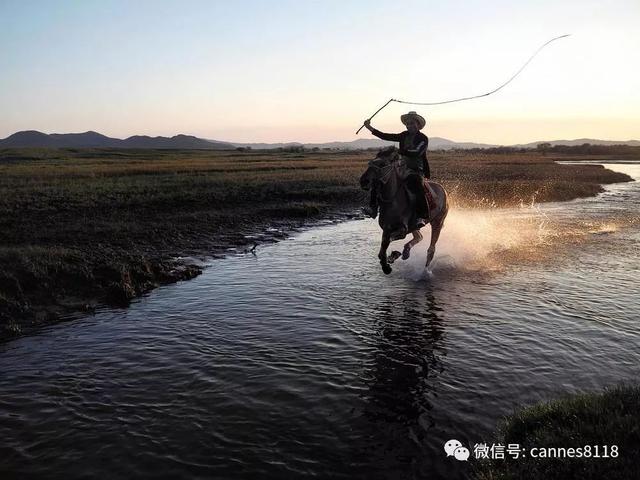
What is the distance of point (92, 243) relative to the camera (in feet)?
64.6

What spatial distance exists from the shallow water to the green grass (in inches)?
19.4

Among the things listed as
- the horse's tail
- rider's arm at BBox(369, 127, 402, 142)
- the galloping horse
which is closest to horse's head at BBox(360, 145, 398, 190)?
the galloping horse

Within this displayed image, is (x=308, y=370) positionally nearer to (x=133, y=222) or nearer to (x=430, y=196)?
(x=430, y=196)

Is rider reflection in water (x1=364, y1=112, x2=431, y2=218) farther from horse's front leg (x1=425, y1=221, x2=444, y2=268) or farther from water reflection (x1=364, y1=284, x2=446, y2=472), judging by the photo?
water reflection (x1=364, y1=284, x2=446, y2=472)

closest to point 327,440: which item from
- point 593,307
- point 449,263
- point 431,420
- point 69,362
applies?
point 431,420

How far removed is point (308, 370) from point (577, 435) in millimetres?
4598

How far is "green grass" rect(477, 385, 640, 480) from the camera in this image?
5.27 meters

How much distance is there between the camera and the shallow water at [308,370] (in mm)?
6578

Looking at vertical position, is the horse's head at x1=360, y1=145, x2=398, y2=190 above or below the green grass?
above

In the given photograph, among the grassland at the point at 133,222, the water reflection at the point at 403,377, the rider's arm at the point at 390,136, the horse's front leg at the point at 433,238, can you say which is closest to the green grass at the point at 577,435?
the water reflection at the point at 403,377

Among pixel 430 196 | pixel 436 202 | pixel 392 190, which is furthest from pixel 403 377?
pixel 436 202

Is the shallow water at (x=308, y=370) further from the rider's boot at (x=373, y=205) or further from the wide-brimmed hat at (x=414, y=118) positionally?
the wide-brimmed hat at (x=414, y=118)

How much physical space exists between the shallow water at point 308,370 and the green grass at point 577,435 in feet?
1.61

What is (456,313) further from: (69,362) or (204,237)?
(204,237)
